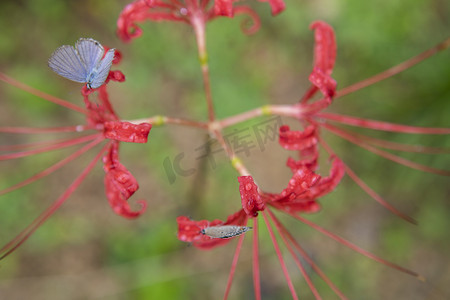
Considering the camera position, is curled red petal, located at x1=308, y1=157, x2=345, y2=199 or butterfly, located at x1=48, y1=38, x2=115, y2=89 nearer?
butterfly, located at x1=48, y1=38, x2=115, y2=89

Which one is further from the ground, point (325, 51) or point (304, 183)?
point (325, 51)

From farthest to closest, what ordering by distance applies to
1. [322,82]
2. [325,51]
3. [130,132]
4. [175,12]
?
1. [175,12]
2. [325,51]
3. [322,82]
4. [130,132]

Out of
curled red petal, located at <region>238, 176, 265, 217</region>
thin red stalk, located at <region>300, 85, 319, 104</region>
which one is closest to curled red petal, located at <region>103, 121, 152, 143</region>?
curled red petal, located at <region>238, 176, 265, 217</region>

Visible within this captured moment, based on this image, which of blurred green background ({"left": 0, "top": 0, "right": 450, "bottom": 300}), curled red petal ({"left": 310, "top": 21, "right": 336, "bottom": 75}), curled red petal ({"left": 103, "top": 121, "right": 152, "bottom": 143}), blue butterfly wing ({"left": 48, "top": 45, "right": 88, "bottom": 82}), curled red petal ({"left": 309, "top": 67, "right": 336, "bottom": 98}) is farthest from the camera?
blurred green background ({"left": 0, "top": 0, "right": 450, "bottom": 300})

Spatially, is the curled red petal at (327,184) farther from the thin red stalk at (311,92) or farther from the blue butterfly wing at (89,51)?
the blue butterfly wing at (89,51)

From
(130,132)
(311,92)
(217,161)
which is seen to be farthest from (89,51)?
(217,161)

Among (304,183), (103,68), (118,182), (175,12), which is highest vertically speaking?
(175,12)

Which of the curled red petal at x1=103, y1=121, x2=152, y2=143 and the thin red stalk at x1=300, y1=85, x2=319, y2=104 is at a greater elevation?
the thin red stalk at x1=300, y1=85, x2=319, y2=104

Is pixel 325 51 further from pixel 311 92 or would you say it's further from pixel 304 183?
pixel 304 183

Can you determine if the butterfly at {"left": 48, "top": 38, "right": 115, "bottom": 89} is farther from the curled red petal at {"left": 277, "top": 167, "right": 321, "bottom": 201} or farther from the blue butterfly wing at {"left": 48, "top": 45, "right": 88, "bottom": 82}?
the curled red petal at {"left": 277, "top": 167, "right": 321, "bottom": 201}
